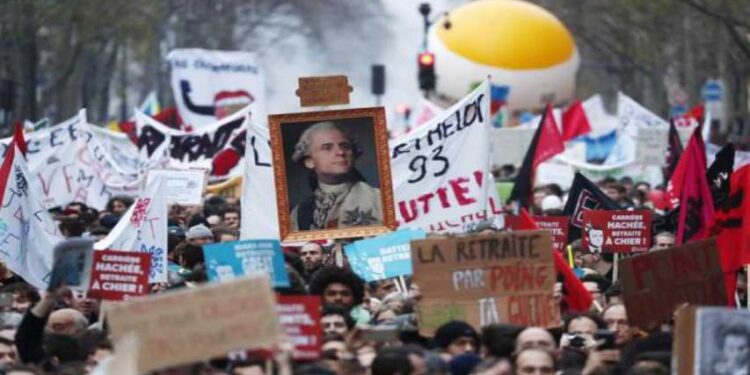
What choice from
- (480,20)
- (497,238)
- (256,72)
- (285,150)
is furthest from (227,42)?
(497,238)

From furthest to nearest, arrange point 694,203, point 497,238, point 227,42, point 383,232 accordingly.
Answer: point 227,42, point 383,232, point 694,203, point 497,238

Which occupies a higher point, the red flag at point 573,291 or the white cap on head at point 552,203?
the white cap on head at point 552,203

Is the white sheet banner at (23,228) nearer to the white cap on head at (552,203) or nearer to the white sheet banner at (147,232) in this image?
the white sheet banner at (147,232)

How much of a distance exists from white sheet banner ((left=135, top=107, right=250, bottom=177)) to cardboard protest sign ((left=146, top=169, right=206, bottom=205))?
352 centimetres

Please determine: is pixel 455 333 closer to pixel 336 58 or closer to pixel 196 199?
pixel 196 199

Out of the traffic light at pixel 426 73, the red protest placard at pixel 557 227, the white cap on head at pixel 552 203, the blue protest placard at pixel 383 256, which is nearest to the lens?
the blue protest placard at pixel 383 256

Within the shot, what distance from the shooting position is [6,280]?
57.3ft

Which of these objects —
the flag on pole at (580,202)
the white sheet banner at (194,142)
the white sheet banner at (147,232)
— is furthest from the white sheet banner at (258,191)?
the white sheet banner at (194,142)

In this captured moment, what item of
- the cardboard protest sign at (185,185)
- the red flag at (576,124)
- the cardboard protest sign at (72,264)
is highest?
the red flag at (576,124)

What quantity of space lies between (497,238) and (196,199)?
395 inches

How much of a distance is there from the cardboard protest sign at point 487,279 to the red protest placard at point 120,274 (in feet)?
5.52

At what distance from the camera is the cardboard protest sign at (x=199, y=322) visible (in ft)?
35.1

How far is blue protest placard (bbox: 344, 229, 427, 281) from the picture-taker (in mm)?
16562

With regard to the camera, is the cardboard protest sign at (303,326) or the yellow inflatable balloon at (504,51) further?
the yellow inflatable balloon at (504,51)
